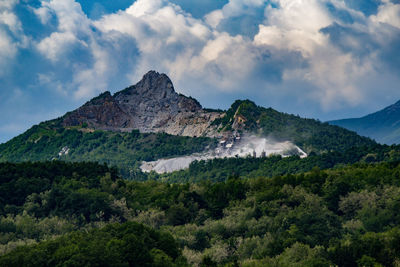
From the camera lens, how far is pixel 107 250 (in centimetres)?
9325

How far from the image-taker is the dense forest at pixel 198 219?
97.9 meters

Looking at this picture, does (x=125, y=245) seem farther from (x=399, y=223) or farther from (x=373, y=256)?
(x=399, y=223)

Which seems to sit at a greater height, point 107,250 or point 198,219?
point 198,219

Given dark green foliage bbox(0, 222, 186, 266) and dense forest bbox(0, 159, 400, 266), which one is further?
dense forest bbox(0, 159, 400, 266)

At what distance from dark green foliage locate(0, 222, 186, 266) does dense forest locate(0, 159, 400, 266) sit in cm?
17

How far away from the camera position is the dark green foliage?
90625 mm

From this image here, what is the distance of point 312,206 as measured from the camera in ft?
456

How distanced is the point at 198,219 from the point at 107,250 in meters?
62.6

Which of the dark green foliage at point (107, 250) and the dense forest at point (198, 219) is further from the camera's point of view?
the dense forest at point (198, 219)

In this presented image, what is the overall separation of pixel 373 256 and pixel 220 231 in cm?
3778

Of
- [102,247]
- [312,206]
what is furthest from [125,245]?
[312,206]

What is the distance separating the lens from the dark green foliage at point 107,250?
297 ft

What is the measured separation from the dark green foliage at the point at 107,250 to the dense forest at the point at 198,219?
0.17 m

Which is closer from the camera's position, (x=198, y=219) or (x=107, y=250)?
(x=107, y=250)
